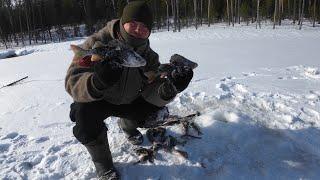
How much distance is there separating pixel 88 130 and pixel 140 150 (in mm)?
703

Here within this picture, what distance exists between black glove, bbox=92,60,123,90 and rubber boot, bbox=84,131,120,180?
2.02ft

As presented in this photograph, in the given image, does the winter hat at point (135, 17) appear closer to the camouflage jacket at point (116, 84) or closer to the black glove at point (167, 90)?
the camouflage jacket at point (116, 84)

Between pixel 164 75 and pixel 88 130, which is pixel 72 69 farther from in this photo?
pixel 164 75

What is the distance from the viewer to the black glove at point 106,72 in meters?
2.52

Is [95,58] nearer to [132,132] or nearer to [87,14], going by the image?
[132,132]

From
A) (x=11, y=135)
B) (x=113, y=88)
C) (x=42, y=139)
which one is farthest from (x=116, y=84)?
(x=11, y=135)

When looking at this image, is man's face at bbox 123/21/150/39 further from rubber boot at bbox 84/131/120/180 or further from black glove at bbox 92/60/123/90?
rubber boot at bbox 84/131/120/180

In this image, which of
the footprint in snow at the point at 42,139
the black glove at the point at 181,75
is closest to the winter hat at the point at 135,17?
the black glove at the point at 181,75

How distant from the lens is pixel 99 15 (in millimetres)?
45906

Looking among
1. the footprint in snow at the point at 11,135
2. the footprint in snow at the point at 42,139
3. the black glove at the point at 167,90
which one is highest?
the black glove at the point at 167,90

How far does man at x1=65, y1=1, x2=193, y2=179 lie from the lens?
2.85 metres

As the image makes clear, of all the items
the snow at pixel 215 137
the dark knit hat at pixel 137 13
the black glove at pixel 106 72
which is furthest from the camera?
the snow at pixel 215 137

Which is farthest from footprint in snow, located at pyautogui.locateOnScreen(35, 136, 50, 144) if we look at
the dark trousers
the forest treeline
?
the forest treeline

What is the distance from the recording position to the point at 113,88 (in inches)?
121
